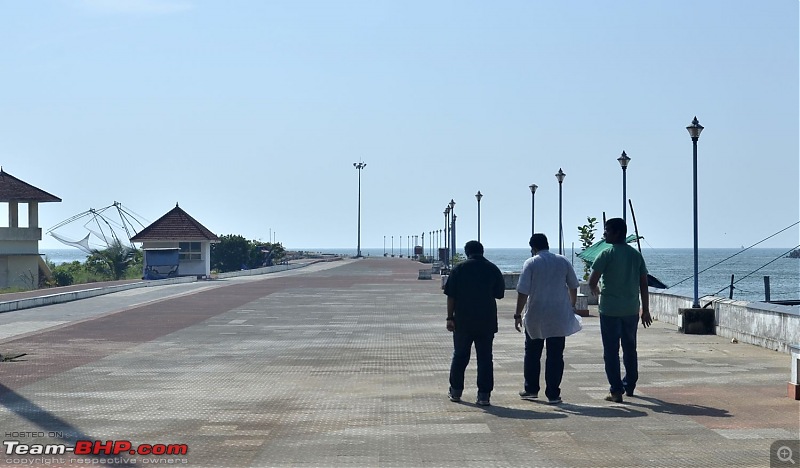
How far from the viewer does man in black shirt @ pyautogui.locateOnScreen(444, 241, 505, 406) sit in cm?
1052

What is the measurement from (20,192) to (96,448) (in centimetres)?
4575

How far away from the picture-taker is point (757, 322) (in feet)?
52.0

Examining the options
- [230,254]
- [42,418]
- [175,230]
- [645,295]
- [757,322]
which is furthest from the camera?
[230,254]

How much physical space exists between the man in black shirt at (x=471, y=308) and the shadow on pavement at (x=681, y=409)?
1.64 metres

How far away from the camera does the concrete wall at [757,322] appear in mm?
14594

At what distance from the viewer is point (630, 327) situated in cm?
1074

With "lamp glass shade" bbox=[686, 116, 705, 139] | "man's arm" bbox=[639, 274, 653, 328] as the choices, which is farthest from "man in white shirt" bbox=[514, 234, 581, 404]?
"lamp glass shade" bbox=[686, 116, 705, 139]

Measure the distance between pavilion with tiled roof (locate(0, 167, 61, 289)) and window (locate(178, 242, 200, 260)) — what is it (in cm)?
924

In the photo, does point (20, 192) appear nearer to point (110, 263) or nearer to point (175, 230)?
point (175, 230)

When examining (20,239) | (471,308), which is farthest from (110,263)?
(471,308)

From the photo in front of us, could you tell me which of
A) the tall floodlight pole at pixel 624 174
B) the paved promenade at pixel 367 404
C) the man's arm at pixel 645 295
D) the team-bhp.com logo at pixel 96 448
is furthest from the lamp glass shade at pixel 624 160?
the team-bhp.com logo at pixel 96 448

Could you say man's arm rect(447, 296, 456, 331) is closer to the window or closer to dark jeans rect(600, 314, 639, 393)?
dark jeans rect(600, 314, 639, 393)

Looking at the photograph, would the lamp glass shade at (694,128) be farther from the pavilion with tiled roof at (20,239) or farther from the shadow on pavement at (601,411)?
the pavilion with tiled roof at (20,239)

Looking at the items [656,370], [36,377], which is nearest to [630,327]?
[656,370]
